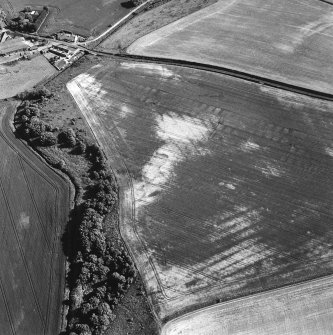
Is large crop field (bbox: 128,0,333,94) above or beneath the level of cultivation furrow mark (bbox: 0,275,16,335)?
above

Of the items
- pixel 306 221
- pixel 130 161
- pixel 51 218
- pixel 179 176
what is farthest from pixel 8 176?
pixel 306 221

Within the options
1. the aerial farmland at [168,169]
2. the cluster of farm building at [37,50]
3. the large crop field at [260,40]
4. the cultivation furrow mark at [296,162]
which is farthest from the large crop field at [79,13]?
the cultivation furrow mark at [296,162]

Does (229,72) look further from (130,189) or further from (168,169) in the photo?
(130,189)

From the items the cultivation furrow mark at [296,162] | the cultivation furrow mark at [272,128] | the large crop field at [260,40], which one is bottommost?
the cultivation furrow mark at [296,162]

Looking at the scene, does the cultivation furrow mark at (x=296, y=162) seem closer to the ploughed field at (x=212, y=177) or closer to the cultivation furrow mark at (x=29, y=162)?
the ploughed field at (x=212, y=177)

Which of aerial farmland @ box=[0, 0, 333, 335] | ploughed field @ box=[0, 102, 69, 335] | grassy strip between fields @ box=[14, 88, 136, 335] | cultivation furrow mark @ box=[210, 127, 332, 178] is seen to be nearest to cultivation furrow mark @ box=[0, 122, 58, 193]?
ploughed field @ box=[0, 102, 69, 335]

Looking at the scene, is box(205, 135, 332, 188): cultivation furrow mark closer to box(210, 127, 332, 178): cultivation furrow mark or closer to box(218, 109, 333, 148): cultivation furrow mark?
box(210, 127, 332, 178): cultivation furrow mark

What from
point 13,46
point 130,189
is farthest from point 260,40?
point 13,46
